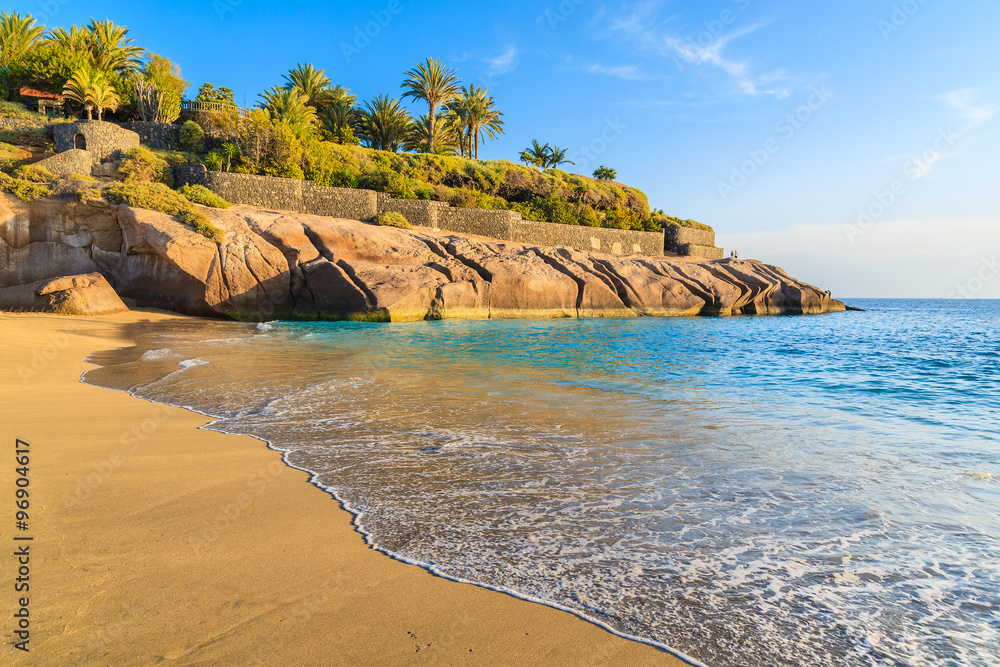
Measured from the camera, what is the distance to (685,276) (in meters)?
32.0

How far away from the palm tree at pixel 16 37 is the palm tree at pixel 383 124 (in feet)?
71.8

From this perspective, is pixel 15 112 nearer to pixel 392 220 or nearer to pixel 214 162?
pixel 214 162

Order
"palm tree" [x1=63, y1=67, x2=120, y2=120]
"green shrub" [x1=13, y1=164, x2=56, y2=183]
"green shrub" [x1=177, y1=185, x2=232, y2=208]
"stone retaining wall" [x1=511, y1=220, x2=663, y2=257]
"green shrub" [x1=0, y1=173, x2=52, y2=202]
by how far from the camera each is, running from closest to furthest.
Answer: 1. "green shrub" [x1=0, y1=173, x2=52, y2=202]
2. "green shrub" [x1=13, y1=164, x2=56, y2=183]
3. "green shrub" [x1=177, y1=185, x2=232, y2=208]
4. "palm tree" [x1=63, y1=67, x2=120, y2=120]
5. "stone retaining wall" [x1=511, y1=220, x2=663, y2=257]

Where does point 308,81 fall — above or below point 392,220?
above

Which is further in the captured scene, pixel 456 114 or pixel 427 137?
pixel 456 114

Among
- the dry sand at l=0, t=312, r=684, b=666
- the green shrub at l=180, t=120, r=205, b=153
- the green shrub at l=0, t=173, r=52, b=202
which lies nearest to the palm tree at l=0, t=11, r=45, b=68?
the green shrub at l=180, t=120, r=205, b=153

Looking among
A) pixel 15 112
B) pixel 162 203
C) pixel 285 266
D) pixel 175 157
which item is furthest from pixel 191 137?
pixel 285 266

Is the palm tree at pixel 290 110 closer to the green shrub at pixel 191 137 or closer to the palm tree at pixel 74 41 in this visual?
the green shrub at pixel 191 137

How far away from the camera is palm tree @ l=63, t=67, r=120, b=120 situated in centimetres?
2778

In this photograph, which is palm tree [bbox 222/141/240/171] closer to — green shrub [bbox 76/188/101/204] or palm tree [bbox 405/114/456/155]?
green shrub [bbox 76/188/101/204]

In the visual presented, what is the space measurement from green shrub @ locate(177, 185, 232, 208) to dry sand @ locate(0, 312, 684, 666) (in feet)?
69.7

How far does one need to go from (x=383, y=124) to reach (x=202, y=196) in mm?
21853

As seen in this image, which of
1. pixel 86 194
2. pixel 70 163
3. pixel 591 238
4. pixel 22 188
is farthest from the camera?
pixel 591 238

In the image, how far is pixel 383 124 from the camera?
133ft
